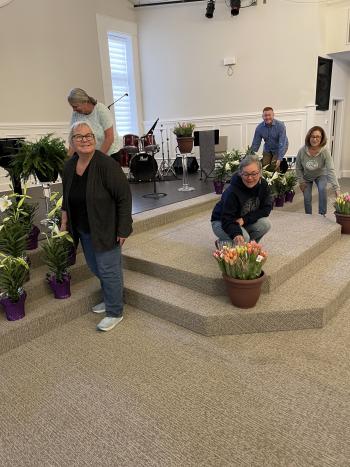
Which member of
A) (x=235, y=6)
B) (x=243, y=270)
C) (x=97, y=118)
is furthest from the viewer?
(x=235, y=6)

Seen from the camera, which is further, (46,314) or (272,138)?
(272,138)

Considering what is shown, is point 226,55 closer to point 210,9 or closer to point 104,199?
point 210,9

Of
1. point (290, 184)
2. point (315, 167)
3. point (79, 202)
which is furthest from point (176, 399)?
point (290, 184)

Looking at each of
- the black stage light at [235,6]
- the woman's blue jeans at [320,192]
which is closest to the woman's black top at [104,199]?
the woman's blue jeans at [320,192]

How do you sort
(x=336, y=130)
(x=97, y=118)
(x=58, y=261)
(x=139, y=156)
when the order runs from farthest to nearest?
(x=336, y=130) → (x=139, y=156) → (x=97, y=118) → (x=58, y=261)

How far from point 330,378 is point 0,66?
5.89 m

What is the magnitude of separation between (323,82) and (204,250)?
18.6ft

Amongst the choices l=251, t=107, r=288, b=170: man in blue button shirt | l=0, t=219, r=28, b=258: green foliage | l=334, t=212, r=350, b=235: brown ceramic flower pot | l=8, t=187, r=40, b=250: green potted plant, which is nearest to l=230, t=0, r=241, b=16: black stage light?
l=251, t=107, r=288, b=170: man in blue button shirt

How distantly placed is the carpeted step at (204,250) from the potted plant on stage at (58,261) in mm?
645

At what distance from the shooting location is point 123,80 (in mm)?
7746

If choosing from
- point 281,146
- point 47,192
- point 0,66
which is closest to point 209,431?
point 47,192

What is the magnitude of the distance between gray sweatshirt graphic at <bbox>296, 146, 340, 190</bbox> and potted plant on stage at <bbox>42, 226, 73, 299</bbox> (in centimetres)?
280

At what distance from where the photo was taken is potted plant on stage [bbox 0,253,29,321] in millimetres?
2408

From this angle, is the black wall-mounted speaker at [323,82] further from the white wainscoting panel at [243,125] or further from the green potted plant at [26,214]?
the green potted plant at [26,214]
